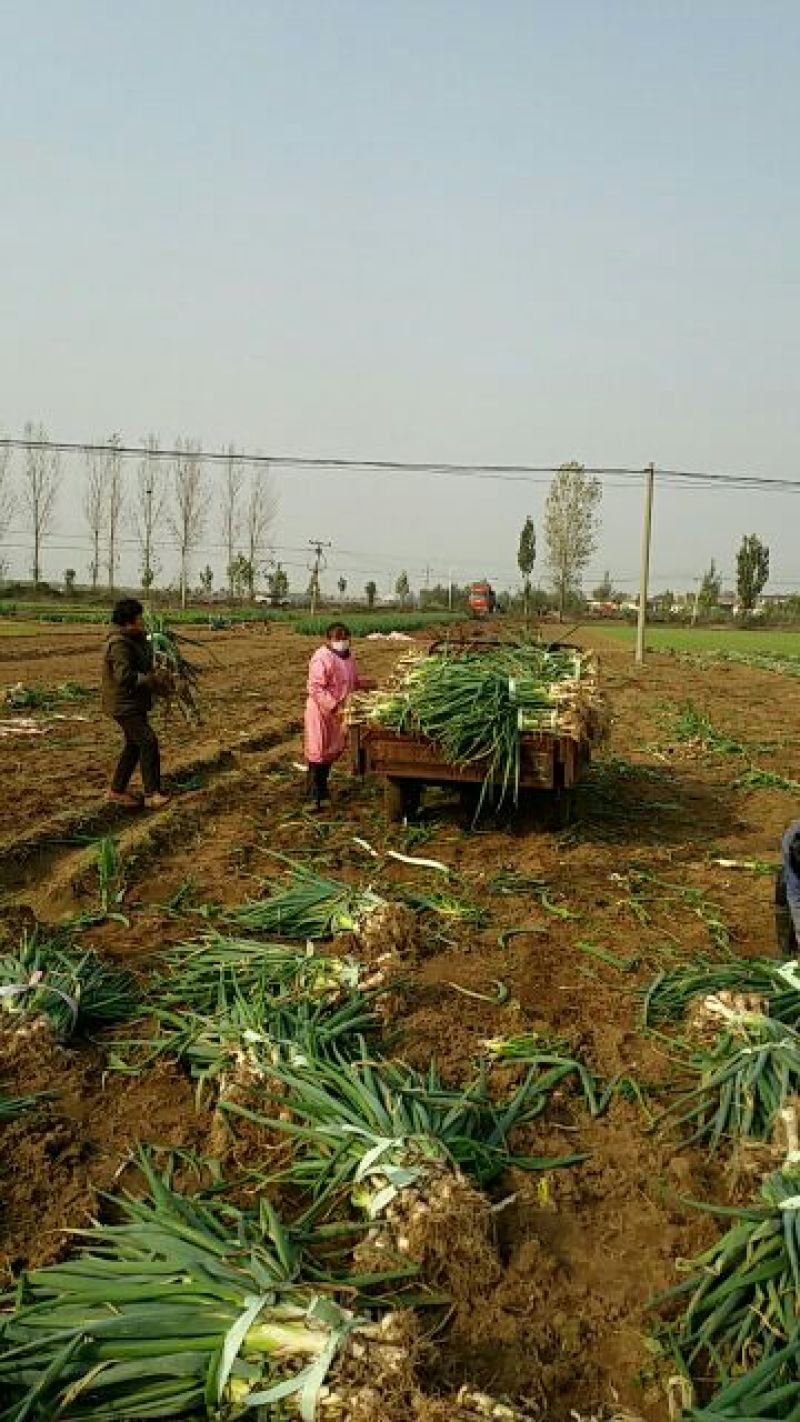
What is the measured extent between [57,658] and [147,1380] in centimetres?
2301

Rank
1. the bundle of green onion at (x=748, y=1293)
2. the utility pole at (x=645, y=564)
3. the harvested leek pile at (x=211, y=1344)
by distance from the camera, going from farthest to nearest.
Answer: the utility pole at (x=645, y=564) < the bundle of green onion at (x=748, y=1293) < the harvested leek pile at (x=211, y=1344)

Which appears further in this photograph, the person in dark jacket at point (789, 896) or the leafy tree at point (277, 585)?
the leafy tree at point (277, 585)

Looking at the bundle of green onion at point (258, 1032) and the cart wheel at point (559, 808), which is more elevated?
the cart wheel at point (559, 808)

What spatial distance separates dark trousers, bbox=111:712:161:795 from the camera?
857 cm

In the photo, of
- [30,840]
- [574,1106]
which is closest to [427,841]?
[30,840]

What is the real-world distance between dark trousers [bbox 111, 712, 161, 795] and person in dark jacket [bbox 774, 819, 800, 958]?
17.0ft

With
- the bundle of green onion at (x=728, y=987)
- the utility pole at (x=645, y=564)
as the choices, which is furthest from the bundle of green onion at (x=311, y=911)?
the utility pole at (x=645, y=564)

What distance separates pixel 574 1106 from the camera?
4016mm

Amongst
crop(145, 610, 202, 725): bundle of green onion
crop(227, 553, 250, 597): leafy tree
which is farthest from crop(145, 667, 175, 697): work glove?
crop(227, 553, 250, 597): leafy tree

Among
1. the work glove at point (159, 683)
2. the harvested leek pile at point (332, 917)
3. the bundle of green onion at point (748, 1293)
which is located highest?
the work glove at point (159, 683)

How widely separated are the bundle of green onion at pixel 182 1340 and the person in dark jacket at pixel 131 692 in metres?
6.06

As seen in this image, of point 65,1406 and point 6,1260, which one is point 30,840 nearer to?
point 6,1260

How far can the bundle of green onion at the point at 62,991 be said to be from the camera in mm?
4316

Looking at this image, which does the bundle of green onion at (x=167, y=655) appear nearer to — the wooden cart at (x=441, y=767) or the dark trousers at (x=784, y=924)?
the wooden cart at (x=441, y=767)
